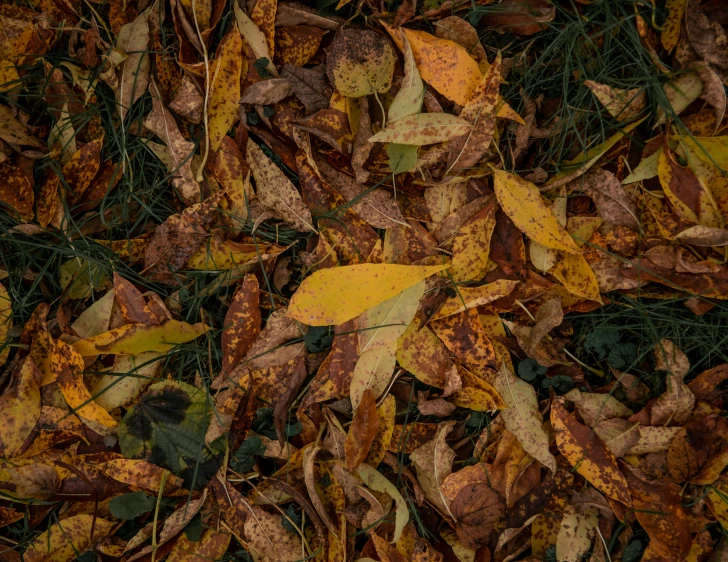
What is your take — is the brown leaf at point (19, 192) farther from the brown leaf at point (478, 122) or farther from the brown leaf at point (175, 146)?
the brown leaf at point (478, 122)

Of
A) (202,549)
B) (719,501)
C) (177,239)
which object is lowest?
(202,549)

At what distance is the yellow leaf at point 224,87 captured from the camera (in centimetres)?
169

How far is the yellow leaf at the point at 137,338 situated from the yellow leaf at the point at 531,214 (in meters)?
1.04

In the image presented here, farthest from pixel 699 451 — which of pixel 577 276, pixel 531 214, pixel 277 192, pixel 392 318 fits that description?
pixel 277 192

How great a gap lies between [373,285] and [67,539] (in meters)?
1.29

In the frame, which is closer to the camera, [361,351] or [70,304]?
[361,351]

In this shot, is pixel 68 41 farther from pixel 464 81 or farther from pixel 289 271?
pixel 464 81

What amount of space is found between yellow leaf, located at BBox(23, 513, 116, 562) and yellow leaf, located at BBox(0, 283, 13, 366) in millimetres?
582

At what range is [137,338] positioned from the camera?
5.69 ft

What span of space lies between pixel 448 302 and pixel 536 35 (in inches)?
35.6

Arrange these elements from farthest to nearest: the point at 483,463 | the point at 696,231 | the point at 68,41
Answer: the point at 68,41, the point at 483,463, the point at 696,231

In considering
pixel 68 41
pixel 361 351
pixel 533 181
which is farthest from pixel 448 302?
pixel 68 41

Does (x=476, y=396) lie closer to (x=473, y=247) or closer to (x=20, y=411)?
(x=473, y=247)

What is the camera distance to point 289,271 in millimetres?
1790
